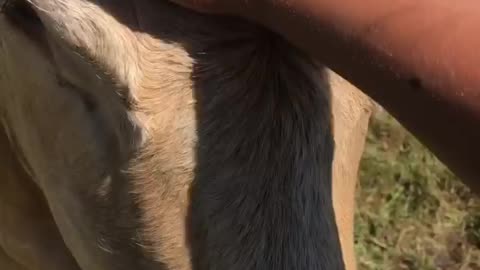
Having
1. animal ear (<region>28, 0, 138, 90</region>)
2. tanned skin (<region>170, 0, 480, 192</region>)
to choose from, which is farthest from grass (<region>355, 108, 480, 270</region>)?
tanned skin (<region>170, 0, 480, 192</region>)

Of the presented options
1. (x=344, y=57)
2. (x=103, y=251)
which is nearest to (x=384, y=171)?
(x=103, y=251)

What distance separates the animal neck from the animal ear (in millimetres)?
130

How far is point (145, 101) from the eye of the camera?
5.42ft

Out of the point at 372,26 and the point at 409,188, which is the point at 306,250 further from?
the point at 409,188

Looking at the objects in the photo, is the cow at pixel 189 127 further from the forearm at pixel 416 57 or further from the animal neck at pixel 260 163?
the forearm at pixel 416 57

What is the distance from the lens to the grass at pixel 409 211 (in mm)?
3707

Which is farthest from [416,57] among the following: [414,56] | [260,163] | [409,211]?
[409,211]

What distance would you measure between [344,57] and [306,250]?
432mm

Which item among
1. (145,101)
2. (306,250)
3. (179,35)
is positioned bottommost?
(306,250)

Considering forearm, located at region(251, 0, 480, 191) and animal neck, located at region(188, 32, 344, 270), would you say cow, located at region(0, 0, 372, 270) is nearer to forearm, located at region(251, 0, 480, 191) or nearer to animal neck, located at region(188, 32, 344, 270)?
animal neck, located at region(188, 32, 344, 270)

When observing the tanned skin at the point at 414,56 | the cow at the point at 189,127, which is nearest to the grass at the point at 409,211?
the cow at the point at 189,127

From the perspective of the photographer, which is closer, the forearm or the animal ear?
the forearm

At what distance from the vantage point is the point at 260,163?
172 centimetres

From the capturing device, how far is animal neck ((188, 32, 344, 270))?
1.70 metres
